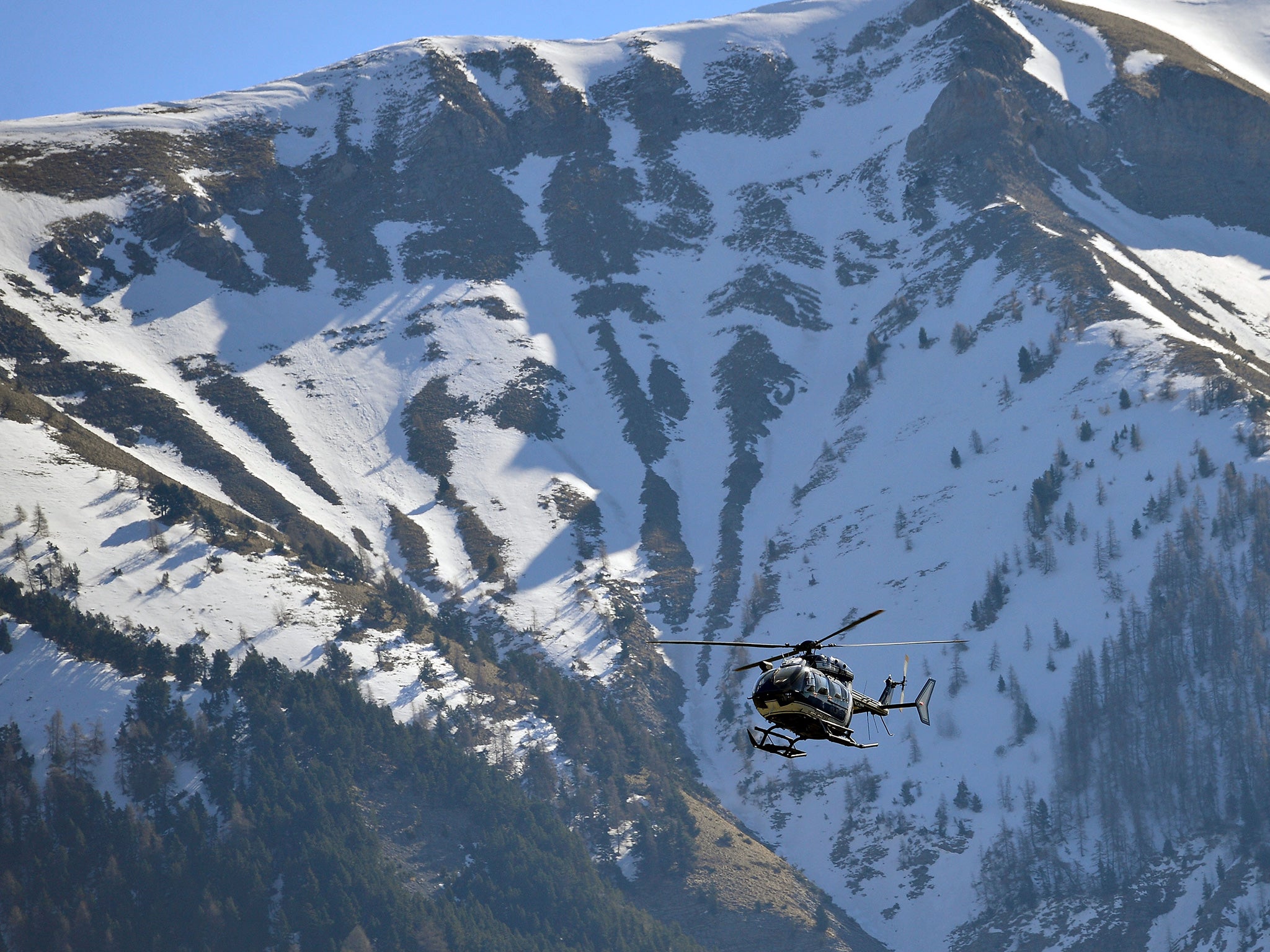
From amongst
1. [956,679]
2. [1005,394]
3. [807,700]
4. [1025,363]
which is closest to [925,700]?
[807,700]

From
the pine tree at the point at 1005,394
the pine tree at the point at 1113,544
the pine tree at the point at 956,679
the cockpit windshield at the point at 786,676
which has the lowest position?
the pine tree at the point at 956,679

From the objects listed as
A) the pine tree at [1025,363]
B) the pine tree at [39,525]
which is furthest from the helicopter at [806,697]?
the pine tree at [1025,363]

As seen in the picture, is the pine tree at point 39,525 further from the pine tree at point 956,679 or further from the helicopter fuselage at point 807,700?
the helicopter fuselage at point 807,700

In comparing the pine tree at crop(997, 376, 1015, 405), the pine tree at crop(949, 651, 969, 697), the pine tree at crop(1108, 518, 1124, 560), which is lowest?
the pine tree at crop(949, 651, 969, 697)

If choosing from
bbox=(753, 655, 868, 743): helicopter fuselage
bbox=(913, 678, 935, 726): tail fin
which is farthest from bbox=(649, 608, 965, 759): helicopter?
bbox=(913, 678, 935, 726): tail fin

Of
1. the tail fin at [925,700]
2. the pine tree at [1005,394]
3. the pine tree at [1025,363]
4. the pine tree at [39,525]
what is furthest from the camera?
the pine tree at [1025,363]

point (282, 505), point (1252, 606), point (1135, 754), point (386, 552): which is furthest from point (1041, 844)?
point (282, 505)

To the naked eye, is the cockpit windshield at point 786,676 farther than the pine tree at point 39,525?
No

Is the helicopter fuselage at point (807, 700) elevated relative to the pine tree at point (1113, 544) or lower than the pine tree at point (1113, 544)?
lower

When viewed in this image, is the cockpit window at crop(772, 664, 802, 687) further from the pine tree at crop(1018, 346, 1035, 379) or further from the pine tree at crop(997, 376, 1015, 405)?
the pine tree at crop(1018, 346, 1035, 379)

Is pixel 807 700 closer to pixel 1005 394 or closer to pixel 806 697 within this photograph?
pixel 806 697

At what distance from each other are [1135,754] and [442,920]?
68531 mm

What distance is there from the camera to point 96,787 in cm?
13600

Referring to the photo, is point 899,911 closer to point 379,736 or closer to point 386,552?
point 379,736
